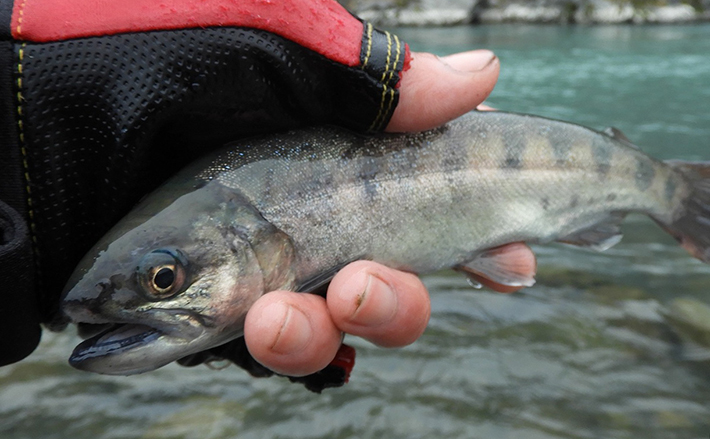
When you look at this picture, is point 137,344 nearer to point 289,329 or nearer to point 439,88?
point 289,329

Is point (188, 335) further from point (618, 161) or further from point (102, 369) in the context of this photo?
point (618, 161)

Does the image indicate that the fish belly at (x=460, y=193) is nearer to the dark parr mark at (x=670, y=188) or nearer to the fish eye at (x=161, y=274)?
the dark parr mark at (x=670, y=188)

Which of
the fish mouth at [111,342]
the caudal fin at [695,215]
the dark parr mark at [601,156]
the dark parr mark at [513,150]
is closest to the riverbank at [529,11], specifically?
the caudal fin at [695,215]

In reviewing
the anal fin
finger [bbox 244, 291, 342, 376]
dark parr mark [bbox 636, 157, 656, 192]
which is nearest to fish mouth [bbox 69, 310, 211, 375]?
finger [bbox 244, 291, 342, 376]

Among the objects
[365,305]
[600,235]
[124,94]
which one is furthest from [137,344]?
[600,235]

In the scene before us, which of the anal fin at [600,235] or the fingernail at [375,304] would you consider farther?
the anal fin at [600,235]

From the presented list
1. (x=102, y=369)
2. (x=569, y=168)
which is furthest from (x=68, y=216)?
(x=569, y=168)
